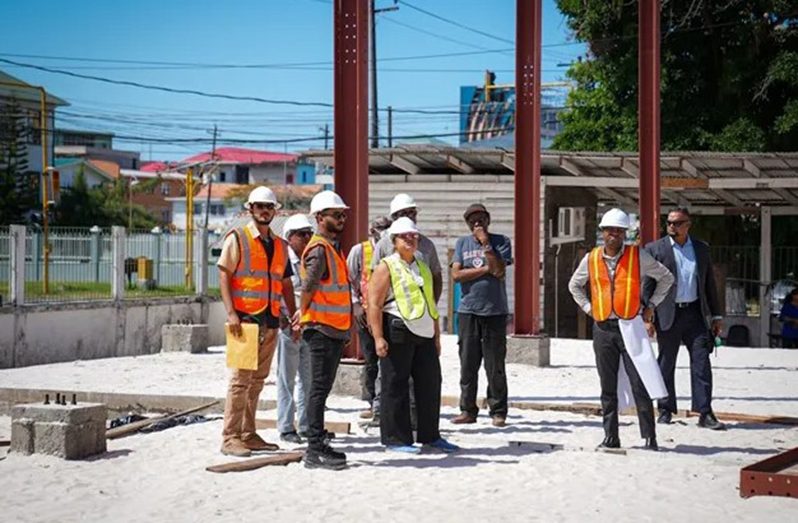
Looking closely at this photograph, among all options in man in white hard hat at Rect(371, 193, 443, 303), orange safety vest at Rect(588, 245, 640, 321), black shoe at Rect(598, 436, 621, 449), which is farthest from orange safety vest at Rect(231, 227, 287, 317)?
black shoe at Rect(598, 436, 621, 449)

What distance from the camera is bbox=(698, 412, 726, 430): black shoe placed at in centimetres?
1192

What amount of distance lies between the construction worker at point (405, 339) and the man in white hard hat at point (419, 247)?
33 cm

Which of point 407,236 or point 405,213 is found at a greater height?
point 405,213

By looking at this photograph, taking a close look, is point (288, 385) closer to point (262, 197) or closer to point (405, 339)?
point (405, 339)

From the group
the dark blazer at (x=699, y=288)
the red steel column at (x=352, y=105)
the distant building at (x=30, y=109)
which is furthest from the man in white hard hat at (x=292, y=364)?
the distant building at (x=30, y=109)

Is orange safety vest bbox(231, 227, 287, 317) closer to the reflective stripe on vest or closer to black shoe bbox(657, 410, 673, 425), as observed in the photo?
the reflective stripe on vest

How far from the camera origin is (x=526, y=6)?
720 inches

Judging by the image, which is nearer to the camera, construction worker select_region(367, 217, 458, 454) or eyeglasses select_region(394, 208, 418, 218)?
construction worker select_region(367, 217, 458, 454)

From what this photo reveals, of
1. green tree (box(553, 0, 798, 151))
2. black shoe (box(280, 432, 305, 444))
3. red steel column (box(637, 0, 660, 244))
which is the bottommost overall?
black shoe (box(280, 432, 305, 444))

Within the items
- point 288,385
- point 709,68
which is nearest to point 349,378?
point 288,385

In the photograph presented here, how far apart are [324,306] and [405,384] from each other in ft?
3.28

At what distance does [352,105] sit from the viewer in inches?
567

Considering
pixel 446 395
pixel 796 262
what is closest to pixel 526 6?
pixel 446 395

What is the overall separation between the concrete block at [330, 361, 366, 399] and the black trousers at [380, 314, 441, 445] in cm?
373
